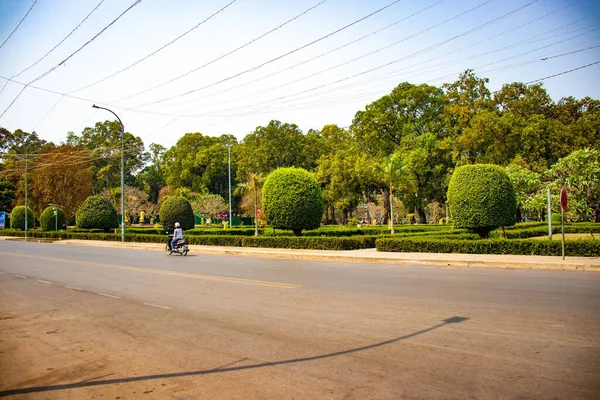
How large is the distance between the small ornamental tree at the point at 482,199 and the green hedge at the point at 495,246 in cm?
313

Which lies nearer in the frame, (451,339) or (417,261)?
(451,339)

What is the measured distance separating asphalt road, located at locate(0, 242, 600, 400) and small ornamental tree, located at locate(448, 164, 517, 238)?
1123 cm

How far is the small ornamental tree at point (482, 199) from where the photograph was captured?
23.7 m

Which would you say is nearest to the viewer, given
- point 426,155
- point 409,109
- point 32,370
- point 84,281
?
point 32,370

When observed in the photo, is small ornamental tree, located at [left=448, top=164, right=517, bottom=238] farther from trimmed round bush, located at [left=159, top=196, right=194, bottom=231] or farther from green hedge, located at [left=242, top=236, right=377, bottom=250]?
trimmed round bush, located at [left=159, top=196, right=194, bottom=231]

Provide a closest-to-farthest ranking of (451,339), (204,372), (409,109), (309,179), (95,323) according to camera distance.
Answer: (204,372) < (451,339) < (95,323) < (309,179) < (409,109)

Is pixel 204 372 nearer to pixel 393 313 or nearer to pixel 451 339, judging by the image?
pixel 451 339

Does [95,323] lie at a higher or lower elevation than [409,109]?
lower

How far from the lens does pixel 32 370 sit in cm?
579

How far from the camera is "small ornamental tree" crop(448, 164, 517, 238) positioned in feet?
77.8

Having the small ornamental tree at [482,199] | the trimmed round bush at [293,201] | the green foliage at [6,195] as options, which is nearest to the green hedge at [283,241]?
the trimmed round bush at [293,201]

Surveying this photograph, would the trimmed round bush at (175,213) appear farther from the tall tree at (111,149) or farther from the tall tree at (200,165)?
the tall tree at (111,149)

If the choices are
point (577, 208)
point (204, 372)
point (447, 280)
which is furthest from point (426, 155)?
point (204, 372)

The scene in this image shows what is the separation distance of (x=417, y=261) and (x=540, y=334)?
12.2 meters
